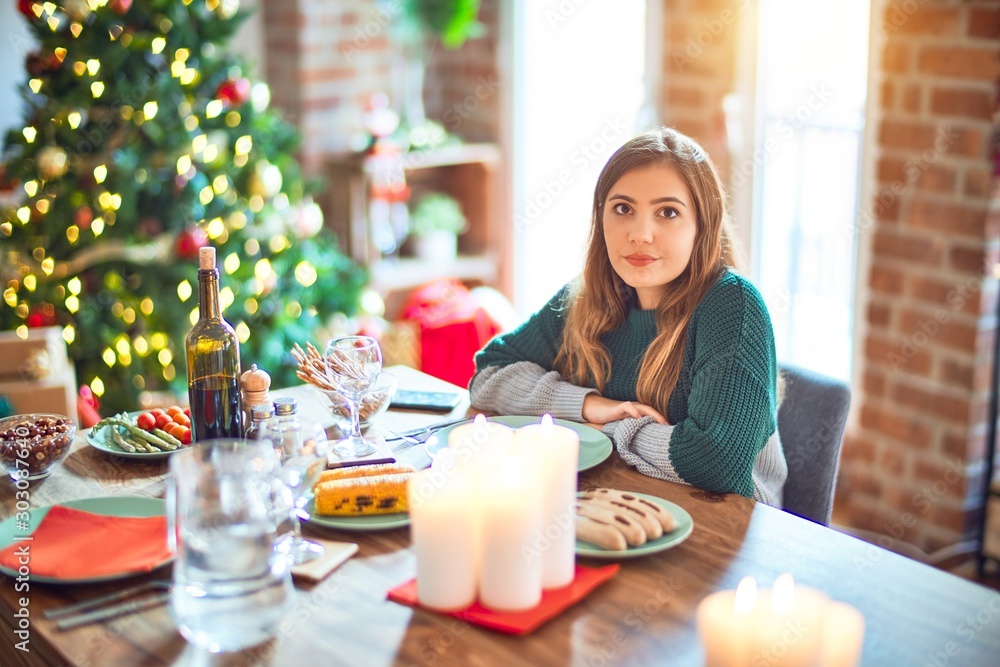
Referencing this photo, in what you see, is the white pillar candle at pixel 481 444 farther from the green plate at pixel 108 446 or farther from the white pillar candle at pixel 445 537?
the green plate at pixel 108 446

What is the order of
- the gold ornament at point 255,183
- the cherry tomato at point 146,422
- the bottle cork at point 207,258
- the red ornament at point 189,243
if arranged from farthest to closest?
the gold ornament at point 255,183 < the red ornament at point 189,243 < the cherry tomato at point 146,422 < the bottle cork at point 207,258

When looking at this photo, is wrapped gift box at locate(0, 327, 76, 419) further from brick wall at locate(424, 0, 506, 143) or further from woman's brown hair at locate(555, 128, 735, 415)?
brick wall at locate(424, 0, 506, 143)

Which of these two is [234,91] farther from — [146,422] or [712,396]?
[712,396]

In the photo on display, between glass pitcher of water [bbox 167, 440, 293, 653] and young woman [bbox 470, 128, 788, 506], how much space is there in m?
0.66

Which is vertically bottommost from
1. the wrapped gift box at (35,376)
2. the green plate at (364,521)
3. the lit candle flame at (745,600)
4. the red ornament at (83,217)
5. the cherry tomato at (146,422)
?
the wrapped gift box at (35,376)

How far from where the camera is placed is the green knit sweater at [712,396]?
1.57 m

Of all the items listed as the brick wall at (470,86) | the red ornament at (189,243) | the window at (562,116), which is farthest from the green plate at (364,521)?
the brick wall at (470,86)

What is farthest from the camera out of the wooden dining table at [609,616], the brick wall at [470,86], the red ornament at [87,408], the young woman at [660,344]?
the brick wall at [470,86]

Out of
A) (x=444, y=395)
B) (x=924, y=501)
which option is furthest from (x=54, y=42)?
(x=924, y=501)

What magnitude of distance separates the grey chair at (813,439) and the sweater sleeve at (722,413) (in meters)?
0.15

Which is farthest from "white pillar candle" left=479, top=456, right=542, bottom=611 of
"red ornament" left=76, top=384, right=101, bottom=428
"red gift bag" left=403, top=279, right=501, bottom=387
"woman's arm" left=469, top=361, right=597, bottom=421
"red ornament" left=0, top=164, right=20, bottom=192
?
"red ornament" left=0, top=164, right=20, bottom=192

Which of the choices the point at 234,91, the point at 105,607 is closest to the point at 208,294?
the point at 105,607

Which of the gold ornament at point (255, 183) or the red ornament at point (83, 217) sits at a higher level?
the gold ornament at point (255, 183)

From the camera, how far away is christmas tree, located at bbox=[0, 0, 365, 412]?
2.92m
